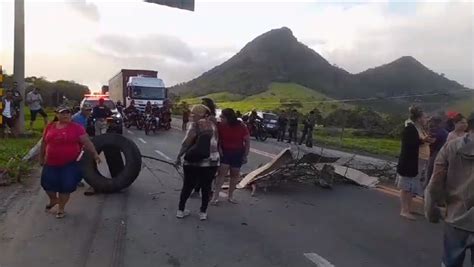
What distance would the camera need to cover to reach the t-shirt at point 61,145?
27.6 feet

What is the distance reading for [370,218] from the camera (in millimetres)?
8984

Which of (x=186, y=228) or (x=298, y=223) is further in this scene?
(x=298, y=223)

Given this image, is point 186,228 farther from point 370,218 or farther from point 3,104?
point 3,104

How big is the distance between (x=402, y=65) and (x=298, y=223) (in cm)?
2786

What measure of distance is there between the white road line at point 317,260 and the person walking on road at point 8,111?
15164mm

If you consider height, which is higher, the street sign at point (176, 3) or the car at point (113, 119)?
the street sign at point (176, 3)

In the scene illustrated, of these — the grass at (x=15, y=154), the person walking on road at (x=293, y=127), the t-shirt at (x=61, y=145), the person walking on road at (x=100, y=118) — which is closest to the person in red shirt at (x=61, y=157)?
the t-shirt at (x=61, y=145)

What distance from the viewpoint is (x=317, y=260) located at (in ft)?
20.9

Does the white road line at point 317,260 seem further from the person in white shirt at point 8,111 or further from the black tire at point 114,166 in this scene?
the person in white shirt at point 8,111

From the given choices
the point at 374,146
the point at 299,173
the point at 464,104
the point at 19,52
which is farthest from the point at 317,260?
the point at 374,146

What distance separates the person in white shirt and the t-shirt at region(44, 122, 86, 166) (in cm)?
1153

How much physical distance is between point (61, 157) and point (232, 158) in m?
2.87

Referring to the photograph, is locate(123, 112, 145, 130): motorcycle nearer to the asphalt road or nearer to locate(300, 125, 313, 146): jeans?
locate(300, 125, 313, 146): jeans

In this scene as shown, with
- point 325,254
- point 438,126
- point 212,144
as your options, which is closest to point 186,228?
point 212,144
